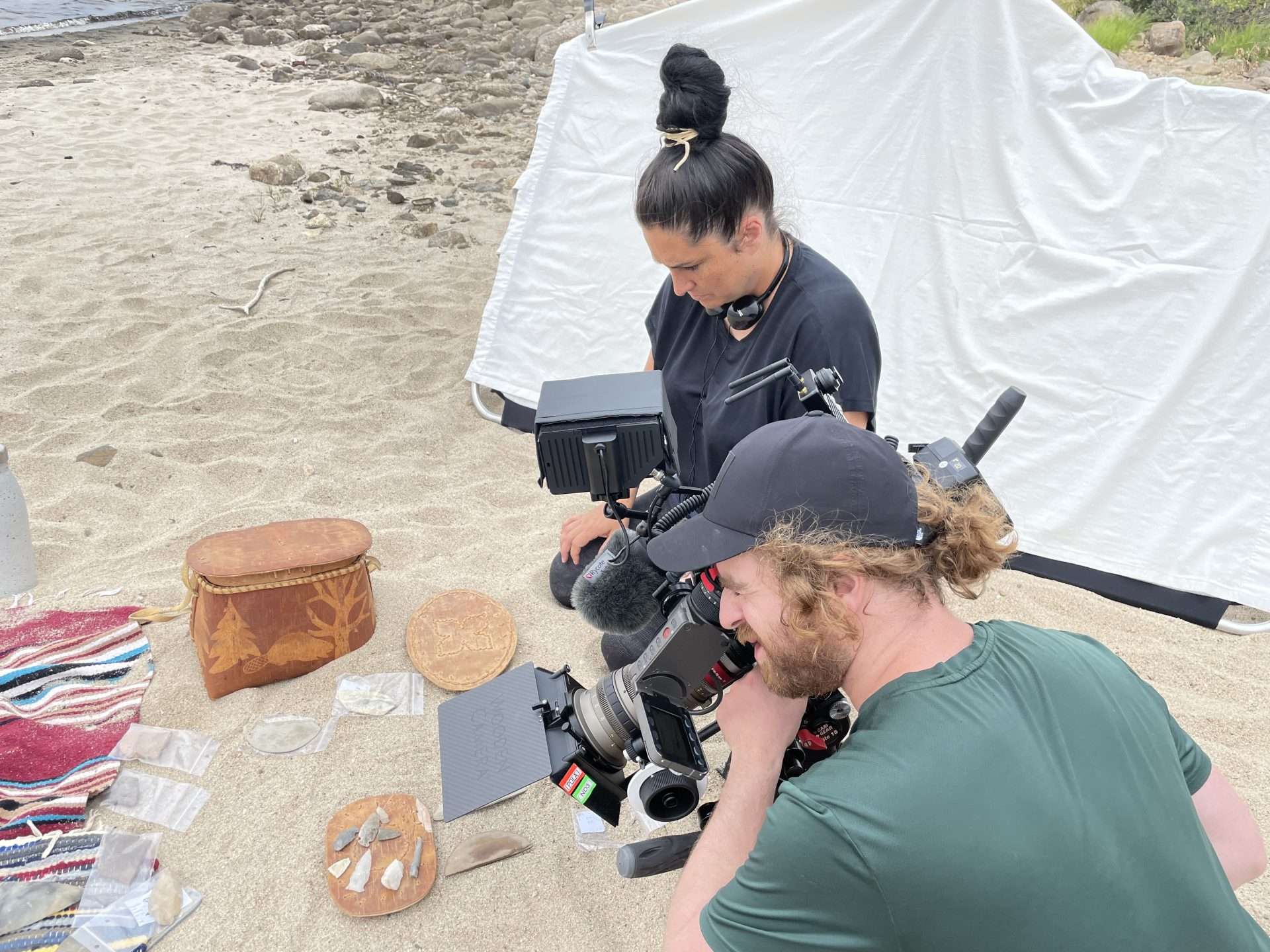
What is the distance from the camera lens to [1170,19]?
20.1ft

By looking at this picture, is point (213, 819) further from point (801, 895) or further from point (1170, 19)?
point (1170, 19)

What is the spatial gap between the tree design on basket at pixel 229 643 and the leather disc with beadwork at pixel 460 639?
0.43 meters

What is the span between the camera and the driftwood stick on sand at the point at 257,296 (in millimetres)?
4508

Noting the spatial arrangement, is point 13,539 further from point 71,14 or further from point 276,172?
point 71,14

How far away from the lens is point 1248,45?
5.29 metres

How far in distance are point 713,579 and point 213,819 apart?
1.47 metres

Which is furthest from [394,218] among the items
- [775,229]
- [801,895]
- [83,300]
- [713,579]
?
[801,895]

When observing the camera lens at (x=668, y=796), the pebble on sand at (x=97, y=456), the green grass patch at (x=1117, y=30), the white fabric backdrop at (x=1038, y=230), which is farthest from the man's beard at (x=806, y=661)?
the green grass patch at (x=1117, y=30)

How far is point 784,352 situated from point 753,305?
0.13m

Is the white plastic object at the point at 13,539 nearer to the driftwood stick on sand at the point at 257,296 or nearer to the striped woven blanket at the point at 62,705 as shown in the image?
the striped woven blanket at the point at 62,705

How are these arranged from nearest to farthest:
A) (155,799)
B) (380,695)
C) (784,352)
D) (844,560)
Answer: (844,560), (784,352), (155,799), (380,695)

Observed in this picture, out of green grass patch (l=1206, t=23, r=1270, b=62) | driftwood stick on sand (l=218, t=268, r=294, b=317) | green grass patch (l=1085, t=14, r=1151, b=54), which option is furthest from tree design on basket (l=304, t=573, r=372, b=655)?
green grass patch (l=1206, t=23, r=1270, b=62)

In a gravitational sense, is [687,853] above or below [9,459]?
above

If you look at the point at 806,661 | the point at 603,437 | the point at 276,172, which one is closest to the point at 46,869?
the point at 603,437
